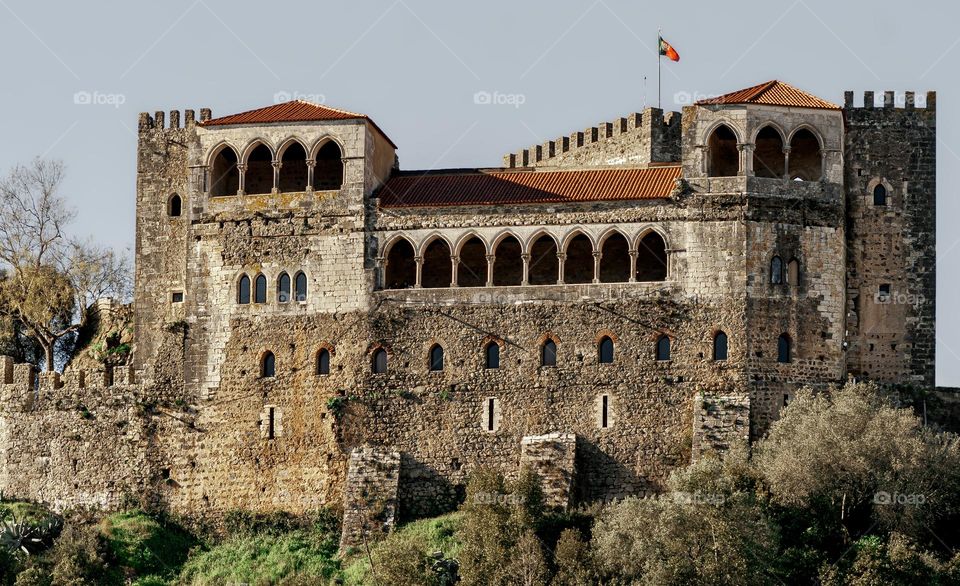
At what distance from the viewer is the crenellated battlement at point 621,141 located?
74.9 m

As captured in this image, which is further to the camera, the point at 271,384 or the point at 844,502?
the point at 271,384

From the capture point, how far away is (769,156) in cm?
7269

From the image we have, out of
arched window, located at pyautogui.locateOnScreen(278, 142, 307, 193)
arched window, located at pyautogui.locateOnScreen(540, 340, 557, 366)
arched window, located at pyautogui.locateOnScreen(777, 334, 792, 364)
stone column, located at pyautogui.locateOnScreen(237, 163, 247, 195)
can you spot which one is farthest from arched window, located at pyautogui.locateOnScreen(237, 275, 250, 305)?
arched window, located at pyautogui.locateOnScreen(777, 334, 792, 364)

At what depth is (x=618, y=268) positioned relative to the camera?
72.2 m

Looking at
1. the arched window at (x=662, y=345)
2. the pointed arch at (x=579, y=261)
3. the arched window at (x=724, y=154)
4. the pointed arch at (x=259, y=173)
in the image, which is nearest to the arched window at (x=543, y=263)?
the pointed arch at (x=579, y=261)

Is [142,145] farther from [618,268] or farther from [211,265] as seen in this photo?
[618,268]

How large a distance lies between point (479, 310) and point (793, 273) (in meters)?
9.74

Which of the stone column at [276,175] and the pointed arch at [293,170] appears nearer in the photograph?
the stone column at [276,175]

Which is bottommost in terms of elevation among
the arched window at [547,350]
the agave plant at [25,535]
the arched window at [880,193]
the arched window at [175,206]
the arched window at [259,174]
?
the agave plant at [25,535]

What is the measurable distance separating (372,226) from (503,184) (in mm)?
4392

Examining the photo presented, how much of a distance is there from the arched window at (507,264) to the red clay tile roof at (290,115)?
572 centimetres

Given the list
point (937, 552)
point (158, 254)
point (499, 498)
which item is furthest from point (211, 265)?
point (937, 552)

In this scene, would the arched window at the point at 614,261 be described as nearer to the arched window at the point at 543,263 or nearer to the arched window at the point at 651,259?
the arched window at the point at 651,259

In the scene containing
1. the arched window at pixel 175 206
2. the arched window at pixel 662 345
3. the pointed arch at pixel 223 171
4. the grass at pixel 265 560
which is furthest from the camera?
the arched window at pixel 175 206
